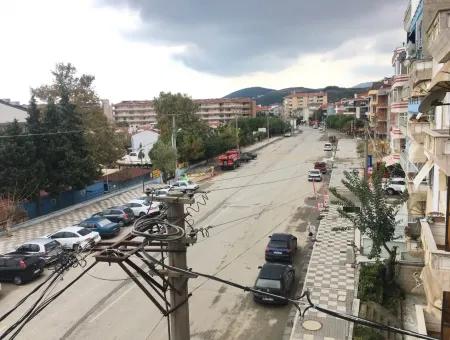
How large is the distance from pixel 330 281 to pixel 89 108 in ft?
97.4

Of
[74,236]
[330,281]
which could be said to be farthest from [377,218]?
[74,236]

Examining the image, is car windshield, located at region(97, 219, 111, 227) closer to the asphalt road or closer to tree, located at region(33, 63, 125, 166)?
the asphalt road

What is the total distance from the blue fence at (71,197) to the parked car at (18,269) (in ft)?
40.5

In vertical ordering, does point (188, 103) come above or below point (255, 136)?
above

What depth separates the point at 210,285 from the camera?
53.3 feet

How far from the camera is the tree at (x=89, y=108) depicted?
124 ft

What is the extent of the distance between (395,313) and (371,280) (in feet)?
4.84

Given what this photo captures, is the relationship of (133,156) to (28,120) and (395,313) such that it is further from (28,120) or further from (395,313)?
(395,313)

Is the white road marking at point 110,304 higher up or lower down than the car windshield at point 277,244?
lower down

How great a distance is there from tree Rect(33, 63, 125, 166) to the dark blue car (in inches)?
566

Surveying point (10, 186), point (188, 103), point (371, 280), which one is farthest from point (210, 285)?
point (188, 103)

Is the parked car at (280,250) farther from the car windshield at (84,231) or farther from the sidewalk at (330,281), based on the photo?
the car windshield at (84,231)

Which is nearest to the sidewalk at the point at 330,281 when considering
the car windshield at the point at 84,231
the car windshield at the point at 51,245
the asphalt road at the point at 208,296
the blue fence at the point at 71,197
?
the asphalt road at the point at 208,296

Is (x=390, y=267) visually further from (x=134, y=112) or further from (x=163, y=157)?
(x=134, y=112)
